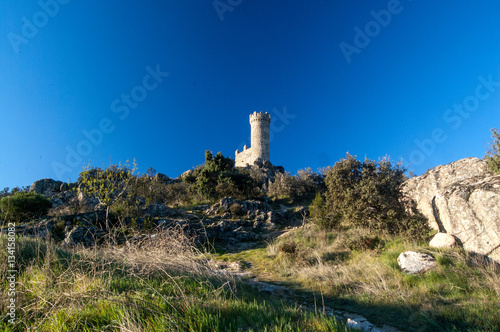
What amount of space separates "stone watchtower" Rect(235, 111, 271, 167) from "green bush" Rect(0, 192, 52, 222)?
1584 inches

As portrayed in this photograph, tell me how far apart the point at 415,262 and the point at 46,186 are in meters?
35.0

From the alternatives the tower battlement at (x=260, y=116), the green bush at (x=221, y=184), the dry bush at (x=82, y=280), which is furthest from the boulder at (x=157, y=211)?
the tower battlement at (x=260, y=116)

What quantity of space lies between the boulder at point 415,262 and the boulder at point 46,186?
1290 inches

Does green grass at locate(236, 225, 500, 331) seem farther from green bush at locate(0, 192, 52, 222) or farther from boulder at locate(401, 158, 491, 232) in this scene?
green bush at locate(0, 192, 52, 222)

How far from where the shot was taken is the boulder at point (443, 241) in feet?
21.3

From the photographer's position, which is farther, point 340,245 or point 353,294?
point 340,245

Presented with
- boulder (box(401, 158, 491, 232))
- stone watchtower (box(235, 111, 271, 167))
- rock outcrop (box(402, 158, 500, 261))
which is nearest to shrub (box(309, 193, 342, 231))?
boulder (box(401, 158, 491, 232))

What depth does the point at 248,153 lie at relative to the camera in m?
56.2

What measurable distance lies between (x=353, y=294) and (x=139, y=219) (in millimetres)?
12840

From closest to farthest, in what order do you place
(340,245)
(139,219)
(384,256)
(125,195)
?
(384,256) < (340,245) < (139,219) < (125,195)

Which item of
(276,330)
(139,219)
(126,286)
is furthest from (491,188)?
(139,219)

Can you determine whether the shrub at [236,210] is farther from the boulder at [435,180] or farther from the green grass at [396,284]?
the boulder at [435,180]

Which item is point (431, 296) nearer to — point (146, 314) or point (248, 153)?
point (146, 314)

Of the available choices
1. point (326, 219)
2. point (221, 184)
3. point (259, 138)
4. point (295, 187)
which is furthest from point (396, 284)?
point (259, 138)
